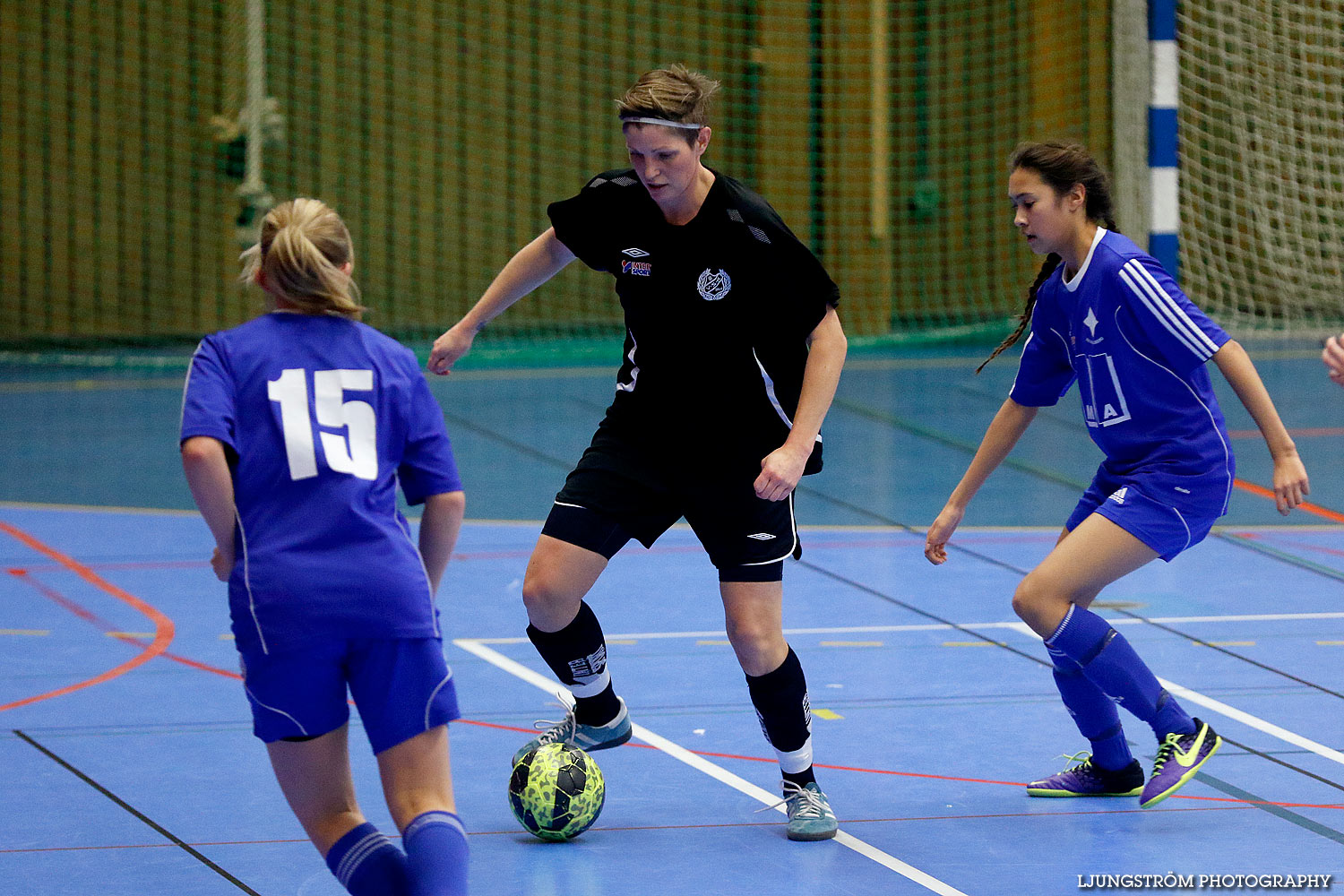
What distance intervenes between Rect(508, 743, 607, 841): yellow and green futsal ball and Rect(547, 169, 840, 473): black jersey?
80 centimetres

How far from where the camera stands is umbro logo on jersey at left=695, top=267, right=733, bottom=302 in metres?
3.89

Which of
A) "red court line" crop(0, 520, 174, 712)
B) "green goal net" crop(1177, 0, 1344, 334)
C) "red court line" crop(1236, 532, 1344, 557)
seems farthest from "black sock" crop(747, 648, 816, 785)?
"green goal net" crop(1177, 0, 1344, 334)

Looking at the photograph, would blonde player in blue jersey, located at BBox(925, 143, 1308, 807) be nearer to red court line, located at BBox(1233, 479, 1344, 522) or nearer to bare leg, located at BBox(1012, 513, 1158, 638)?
bare leg, located at BBox(1012, 513, 1158, 638)

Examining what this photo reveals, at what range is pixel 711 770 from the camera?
173 inches

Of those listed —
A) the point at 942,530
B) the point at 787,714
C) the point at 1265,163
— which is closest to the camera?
the point at 787,714

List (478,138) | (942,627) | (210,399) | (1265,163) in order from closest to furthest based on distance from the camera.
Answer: (210,399) → (942,627) → (1265,163) → (478,138)

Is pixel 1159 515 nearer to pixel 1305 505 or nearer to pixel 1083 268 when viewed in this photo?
pixel 1083 268

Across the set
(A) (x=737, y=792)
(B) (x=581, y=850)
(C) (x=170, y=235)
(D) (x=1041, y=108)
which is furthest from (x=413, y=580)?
(D) (x=1041, y=108)

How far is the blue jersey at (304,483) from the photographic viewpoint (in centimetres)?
272

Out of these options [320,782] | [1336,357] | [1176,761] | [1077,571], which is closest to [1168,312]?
[1336,357]

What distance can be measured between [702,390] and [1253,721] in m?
1.96

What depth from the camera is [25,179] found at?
1256cm

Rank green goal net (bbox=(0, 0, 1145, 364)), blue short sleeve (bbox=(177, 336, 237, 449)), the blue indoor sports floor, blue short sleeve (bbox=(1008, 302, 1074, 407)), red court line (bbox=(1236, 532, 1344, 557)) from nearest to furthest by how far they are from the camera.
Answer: blue short sleeve (bbox=(177, 336, 237, 449))
the blue indoor sports floor
blue short sleeve (bbox=(1008, 302, 1074, 407))
red court line (bbox=(1236, 532, 1344, 557))
green goal net (bbox=(0, 0, 1145, 364))

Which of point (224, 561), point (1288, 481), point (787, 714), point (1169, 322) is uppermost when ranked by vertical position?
point (1169, 322)
